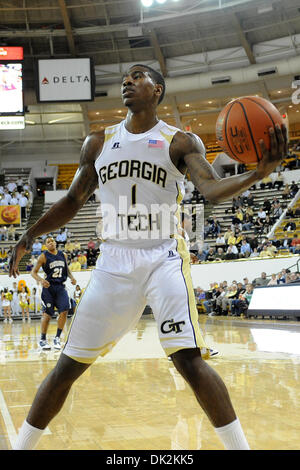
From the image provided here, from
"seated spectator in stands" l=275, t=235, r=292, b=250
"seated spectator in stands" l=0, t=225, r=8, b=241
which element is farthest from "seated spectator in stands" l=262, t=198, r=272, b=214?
"seated spectator in stands" l=0, t=225, r=8, b=241

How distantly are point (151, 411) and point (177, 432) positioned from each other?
0.71 metres

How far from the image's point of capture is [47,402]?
271cm

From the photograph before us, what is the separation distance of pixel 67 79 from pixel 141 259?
2259 cm

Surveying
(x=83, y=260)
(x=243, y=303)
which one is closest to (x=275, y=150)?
(x=243, y=303)

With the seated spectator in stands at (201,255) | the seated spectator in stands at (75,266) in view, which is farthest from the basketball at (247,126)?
the seated spectator in stands at (75,266)

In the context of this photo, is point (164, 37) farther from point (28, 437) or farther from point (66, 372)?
point (28, 437)

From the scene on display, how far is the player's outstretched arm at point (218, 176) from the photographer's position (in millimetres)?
2332

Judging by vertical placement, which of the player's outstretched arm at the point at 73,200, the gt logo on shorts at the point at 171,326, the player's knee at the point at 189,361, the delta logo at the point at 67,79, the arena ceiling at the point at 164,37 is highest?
the arena ceiling at the point at 164,37

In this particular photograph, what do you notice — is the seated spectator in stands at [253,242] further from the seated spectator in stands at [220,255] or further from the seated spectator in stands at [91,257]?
the seated spectator in stands at [91,257]

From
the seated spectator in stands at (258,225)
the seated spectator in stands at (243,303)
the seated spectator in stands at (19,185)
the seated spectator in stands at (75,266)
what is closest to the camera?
the seated spectator in stands at (243,303)

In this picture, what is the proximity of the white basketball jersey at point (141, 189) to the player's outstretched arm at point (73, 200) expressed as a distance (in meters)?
0.17

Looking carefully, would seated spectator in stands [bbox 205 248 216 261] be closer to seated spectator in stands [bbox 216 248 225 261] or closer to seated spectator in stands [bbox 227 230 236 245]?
seated spectator in stands [bbox 216 248 225 261]

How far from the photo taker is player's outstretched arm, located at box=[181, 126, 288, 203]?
2.33 meters

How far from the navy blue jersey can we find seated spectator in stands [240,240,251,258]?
41.5 ft
